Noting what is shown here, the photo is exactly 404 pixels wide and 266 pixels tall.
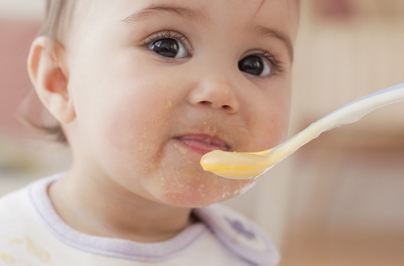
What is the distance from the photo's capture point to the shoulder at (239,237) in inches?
30.9

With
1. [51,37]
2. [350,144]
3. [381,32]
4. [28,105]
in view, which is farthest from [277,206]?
[51,37]

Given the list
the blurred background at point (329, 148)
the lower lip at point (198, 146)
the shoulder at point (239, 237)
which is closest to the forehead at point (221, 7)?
the lower lip at point (198, 146)

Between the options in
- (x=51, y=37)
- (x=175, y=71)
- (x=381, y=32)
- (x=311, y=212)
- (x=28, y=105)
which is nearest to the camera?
(x=175, y=71)

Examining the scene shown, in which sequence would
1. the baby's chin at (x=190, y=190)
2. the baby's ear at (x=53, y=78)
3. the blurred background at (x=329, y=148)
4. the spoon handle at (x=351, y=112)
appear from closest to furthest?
the spoon handle at (x=351, y=112) → the baby's chin at (x=190, y=190) → the baby's ear at (x=53, y=78) → the blurred background at (x=329, y=148)

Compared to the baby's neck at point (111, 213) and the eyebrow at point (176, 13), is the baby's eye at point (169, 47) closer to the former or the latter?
the eyebrow at point (176, 13)

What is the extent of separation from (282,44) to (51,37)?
225 millimetres

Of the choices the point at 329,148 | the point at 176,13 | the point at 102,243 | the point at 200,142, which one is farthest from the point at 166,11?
the point at 329,148

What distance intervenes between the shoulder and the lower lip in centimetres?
18

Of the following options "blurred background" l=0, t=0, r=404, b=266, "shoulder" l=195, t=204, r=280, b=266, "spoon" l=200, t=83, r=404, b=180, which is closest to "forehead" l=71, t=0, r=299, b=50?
"spoon" l=200, t=83, r=404, b=180

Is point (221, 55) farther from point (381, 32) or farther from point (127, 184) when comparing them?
point (381, 32)

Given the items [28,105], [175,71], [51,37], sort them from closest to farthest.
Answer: [175,71] < [51,37] < [28,105]

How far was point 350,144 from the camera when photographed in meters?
1.71

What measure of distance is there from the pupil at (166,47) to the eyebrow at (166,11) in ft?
0.08

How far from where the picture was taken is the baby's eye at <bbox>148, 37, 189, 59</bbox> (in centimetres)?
65
